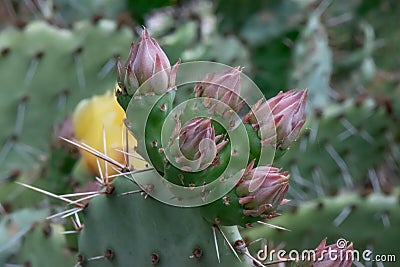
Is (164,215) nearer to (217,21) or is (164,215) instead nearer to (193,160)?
(193,160)

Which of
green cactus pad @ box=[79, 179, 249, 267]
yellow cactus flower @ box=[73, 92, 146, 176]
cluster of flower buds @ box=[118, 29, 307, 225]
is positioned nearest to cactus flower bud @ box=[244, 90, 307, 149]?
cluster of flower buds @ box=[118, 29, 307, 225]

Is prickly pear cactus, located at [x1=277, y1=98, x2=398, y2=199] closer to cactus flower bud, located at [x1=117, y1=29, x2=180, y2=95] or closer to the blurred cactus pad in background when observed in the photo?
the blurred cactus pad in background

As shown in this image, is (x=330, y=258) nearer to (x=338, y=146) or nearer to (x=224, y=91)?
(x=224, y=91)

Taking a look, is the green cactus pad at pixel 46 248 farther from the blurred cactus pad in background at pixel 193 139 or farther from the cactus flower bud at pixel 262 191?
the cactus flower bud at pixel 262 191

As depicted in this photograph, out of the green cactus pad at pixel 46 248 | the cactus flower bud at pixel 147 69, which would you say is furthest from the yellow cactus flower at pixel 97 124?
the cactus flower bud at pixel 147 69

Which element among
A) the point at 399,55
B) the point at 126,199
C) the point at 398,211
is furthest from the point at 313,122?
the point at 399,55

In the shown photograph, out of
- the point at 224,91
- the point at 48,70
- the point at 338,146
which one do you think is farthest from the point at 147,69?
the point at 338,146
